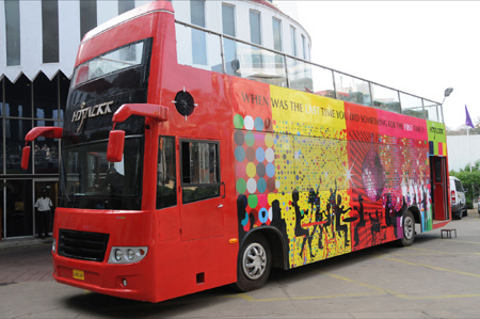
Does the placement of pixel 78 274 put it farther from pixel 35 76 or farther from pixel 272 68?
pixel 35 76

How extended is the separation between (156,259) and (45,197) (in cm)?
1239

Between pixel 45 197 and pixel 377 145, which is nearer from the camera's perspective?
pixel 377 145

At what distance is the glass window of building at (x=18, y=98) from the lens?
1645 cm

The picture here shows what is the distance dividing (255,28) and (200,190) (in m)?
16.5

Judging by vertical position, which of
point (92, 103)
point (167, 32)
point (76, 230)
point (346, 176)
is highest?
point (167, 32)

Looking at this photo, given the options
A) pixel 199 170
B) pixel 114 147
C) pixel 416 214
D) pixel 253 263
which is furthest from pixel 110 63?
pixel 416 214

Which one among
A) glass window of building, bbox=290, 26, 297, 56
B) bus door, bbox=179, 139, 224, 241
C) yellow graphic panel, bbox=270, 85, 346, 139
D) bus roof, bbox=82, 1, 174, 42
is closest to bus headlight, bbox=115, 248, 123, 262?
bus door, bbox=179, 139, 224, 241

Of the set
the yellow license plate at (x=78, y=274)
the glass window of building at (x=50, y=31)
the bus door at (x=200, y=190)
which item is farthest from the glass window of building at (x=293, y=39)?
the yellow license plate at (x=78, y=274)

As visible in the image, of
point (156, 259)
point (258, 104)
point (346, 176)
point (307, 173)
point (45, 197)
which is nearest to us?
point (156, 259)

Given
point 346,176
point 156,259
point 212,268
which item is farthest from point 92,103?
point 346,176

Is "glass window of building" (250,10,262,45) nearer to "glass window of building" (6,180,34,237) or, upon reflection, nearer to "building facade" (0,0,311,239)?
"building facade" (0,0,311,239)

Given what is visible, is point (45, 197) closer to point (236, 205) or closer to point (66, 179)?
point (66, 179)

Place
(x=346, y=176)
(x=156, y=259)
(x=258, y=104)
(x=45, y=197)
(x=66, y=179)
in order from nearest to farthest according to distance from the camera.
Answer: (x=156, y=259) → (x=66, y=179) → (x=258, y=104) → (x=346, y=176) → (x=45, y=197)

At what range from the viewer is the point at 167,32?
5809mm
